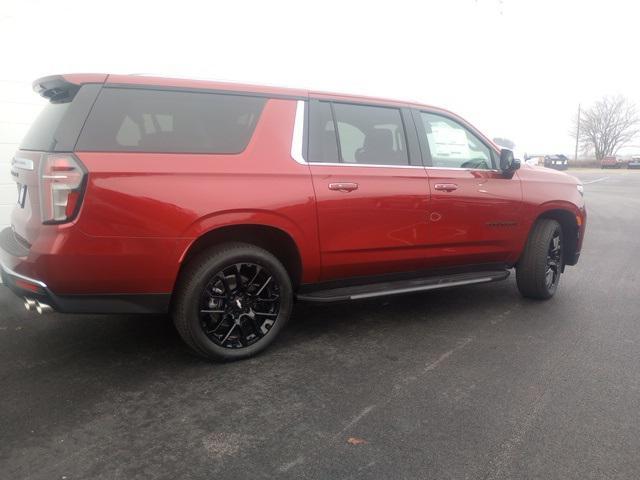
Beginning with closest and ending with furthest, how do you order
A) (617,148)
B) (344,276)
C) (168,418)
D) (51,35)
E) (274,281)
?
(168,418)
(274,281)
(344,276)
(51,35)
(617,148)

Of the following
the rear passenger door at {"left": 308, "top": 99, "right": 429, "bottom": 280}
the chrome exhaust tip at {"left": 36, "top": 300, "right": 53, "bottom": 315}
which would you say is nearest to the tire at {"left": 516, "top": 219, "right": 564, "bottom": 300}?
the rear passenger door at {"left": 308, "top": 99, "right": 429, "bottom": 280}

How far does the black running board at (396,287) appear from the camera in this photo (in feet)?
12.4

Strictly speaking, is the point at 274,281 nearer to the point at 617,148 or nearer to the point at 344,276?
the point at 344,276

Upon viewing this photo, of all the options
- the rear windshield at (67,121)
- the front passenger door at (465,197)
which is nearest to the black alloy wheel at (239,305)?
the rear windshield at (67,121)

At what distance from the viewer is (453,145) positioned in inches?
177

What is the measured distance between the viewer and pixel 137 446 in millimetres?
→ 2510

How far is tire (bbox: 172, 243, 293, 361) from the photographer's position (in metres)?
3.25

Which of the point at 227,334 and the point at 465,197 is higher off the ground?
the point at 465,197

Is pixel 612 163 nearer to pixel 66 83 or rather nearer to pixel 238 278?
pixel 238 278

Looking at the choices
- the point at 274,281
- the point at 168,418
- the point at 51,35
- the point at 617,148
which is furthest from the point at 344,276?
the point at 617,148

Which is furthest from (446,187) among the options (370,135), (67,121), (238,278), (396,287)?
(67,121)

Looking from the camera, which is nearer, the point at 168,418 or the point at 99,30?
→ the point at 168,418

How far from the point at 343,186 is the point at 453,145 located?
1.35 metres

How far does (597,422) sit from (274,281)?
2.05m
